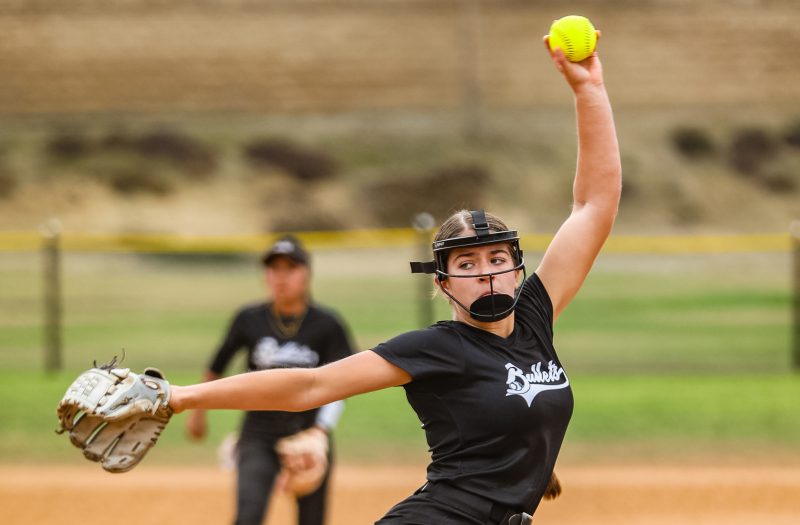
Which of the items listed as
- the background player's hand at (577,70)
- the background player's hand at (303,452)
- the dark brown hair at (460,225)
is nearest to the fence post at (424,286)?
the background player's hand at (303,452)

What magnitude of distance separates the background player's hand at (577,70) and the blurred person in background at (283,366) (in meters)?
2.43

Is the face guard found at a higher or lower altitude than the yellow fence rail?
lower

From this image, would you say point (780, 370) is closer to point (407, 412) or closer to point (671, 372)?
point (671, 372)

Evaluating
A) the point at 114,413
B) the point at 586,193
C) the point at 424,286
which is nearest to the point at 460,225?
the point at 586,193

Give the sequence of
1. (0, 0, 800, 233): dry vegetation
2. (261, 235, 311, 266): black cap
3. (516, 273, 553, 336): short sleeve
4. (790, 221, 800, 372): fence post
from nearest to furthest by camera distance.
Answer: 1. (516, 273, 553, 336): short sleeve
2. (261, 235, 311, 266): black cap
3. (790, 221, 800, 372): fence post
4. (0, 0, 800, 233): dry vegetation

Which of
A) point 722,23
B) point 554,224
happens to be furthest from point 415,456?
point 722,23

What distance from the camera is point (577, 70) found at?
13.6 feet

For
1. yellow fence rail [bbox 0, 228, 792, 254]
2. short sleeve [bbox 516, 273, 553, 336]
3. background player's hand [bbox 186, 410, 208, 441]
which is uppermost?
yellow fence rail [bbox 0, 228, 792, 254]

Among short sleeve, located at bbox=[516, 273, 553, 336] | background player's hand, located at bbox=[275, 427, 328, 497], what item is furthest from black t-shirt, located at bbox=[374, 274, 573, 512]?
background player's hand, located at bbox=[275, 427, 328, 497]

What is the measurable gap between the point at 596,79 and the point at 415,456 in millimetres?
6467

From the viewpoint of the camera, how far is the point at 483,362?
142 inches

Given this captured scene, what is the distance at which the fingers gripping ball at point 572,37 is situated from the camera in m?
4.10

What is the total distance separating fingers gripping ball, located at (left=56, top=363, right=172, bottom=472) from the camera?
11.0 ft

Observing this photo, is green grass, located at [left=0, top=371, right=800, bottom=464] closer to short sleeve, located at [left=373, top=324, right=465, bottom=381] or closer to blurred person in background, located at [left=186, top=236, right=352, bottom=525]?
blurred person in background, located at [left=186, top=236, right=352, bottom=525]
